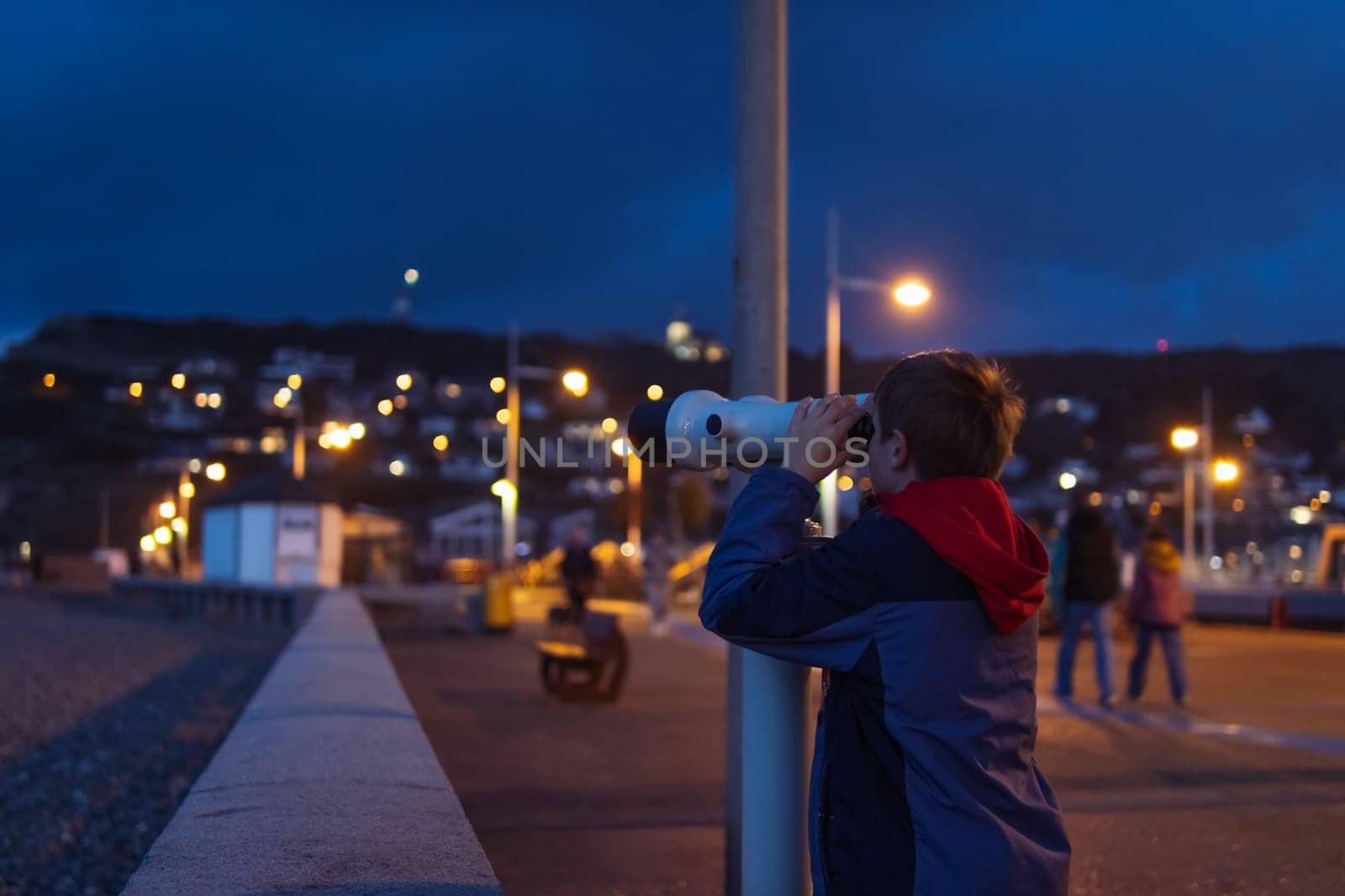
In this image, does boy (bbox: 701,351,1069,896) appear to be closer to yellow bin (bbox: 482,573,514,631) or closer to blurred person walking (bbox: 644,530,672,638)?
blurred person walking (bbox: 644,530,672,638)

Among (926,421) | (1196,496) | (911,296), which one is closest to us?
(926,421)

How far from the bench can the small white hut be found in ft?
60.1

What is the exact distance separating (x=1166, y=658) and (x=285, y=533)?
22682 millimetres

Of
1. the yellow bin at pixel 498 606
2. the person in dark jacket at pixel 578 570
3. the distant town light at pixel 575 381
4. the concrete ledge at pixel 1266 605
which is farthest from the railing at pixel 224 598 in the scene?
the concrete ledge at pixel 1266 605

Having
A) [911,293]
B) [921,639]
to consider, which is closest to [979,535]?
[921,639]

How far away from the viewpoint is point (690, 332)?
63750 millimetres

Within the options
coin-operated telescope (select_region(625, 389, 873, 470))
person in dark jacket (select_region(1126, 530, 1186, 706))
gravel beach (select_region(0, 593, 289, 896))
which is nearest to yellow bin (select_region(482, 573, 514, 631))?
gravel beach (select_region(0, 593, 289, 896))

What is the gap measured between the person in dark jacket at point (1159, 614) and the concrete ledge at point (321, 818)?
6984 millimetres

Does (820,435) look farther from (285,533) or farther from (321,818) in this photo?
(285,533)

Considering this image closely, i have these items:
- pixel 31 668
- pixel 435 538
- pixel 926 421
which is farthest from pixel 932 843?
pixel 435 538

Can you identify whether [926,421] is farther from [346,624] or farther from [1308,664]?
[1308,664]

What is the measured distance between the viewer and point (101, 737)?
11.4 metres

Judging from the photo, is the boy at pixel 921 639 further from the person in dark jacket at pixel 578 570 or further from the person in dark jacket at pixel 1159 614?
the person in dark jacket at pixel 578 570

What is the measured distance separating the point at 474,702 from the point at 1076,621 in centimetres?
545
